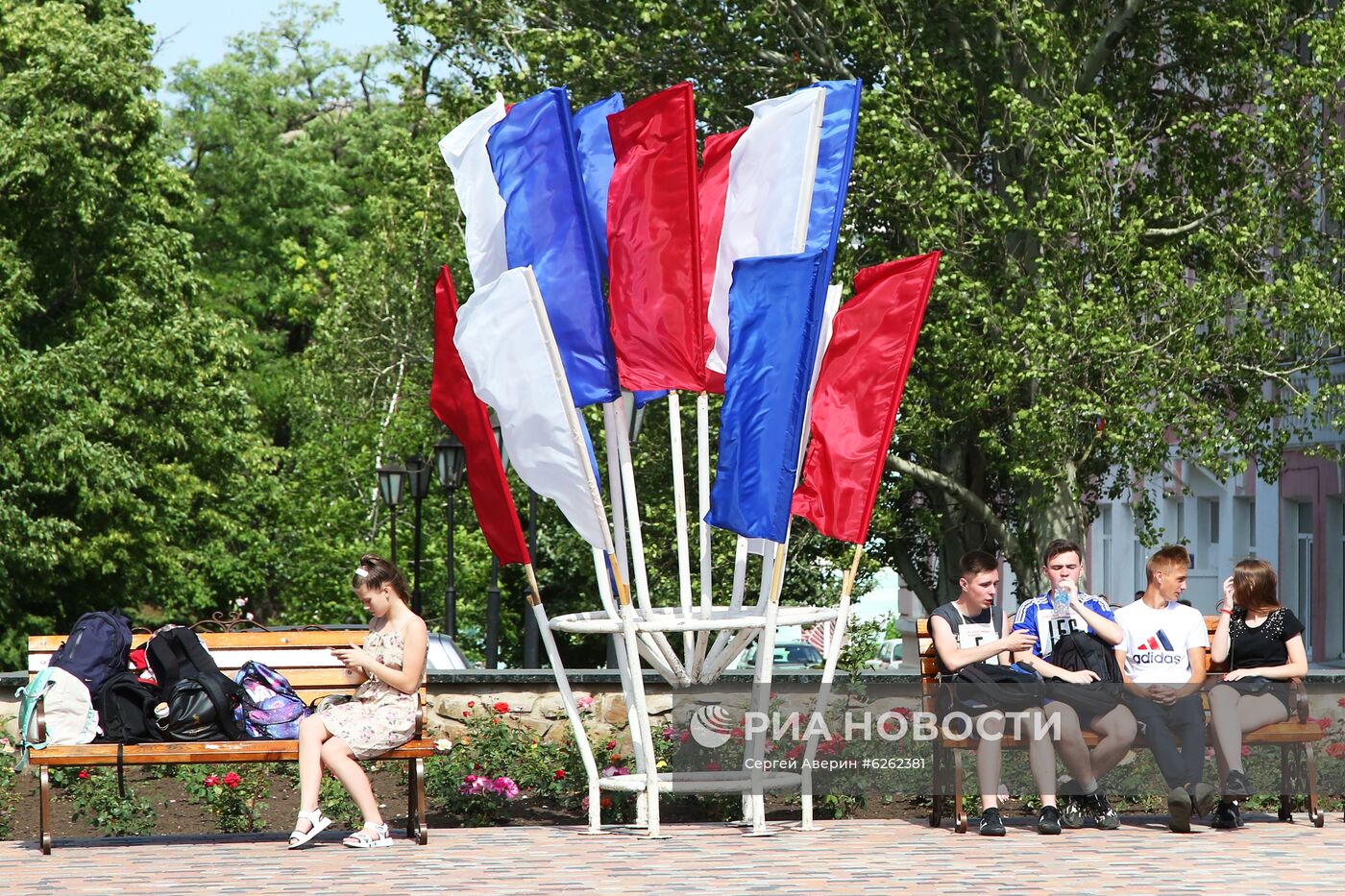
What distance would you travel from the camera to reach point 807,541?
83.5ft

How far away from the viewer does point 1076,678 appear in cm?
969

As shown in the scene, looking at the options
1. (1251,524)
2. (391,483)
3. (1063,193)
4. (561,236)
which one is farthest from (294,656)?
(1251,524)

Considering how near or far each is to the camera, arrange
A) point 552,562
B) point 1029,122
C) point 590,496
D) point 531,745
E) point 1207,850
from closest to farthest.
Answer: point 1207,850
point 590,496
point 531,745
point 1029,122
point 552,562

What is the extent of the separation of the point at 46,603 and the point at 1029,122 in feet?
58.6

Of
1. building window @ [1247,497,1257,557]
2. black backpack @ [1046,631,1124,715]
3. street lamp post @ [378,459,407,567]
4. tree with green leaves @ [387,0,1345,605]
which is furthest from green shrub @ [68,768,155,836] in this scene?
building window @ [1247,497,1257,557]

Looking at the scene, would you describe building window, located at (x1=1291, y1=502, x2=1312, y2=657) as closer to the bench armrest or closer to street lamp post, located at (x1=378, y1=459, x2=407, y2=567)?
street lamp post, located at (x1=378, y1=459, x2=407, y2=567)

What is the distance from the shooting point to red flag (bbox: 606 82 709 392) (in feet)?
30.7

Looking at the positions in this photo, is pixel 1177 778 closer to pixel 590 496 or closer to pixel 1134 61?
pixel 590 496

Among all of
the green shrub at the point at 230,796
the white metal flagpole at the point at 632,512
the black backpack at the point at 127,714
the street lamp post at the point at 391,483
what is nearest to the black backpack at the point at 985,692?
A: the white metal flagpole at the point at 632,512

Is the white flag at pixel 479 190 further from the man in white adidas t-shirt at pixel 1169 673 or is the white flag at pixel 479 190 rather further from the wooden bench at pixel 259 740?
the man in white adidas t-shirt at pixel 1169 673

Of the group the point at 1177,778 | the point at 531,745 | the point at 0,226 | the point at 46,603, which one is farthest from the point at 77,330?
the point at 1177,778

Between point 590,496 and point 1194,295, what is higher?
point 1194,295

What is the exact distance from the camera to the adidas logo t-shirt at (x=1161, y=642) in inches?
390

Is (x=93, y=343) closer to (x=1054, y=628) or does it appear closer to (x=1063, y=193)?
(x=1063, y=193)
